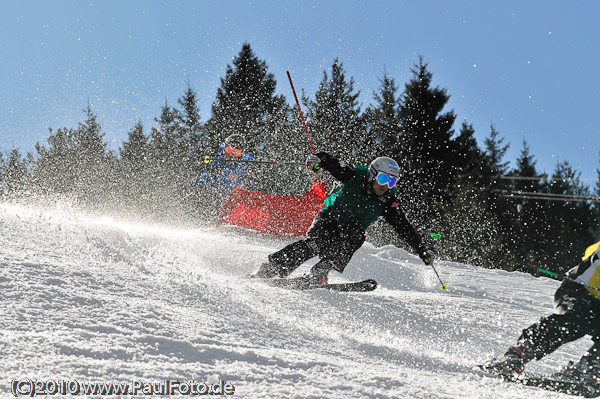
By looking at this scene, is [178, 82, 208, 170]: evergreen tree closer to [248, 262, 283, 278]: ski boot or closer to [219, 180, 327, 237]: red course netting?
[219, 180, 327, 237]: red course netting

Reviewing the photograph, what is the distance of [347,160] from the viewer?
19312mm

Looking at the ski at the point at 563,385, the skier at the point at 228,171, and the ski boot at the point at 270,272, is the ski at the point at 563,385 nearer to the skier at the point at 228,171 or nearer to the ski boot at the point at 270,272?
the ski boot at the point at 270,272

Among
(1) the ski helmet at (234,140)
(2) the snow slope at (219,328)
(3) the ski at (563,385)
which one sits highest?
(1) the ski helmet at (234,140)

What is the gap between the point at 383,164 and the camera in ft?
16.7

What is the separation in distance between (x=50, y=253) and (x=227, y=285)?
1.39 m

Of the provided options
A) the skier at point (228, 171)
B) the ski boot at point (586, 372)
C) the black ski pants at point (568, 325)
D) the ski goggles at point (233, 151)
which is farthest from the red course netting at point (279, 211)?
the ski boot at point (586, 372)

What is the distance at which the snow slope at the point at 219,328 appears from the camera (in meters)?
2.02

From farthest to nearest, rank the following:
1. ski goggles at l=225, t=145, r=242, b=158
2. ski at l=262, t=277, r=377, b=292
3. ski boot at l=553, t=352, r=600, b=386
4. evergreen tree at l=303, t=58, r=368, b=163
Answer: evergreen tree at l=303, t=58, r=368, b=163 → ski goggles at l=225, t=145, r=242, b=158 → ski at l=262, t=277, r=377, b=292 → ski boot at l=553, t=352, r=600, b=386

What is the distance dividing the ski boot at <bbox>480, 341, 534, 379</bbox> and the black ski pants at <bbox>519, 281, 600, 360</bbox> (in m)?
0.05

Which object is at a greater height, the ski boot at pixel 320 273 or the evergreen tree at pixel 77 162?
the evergreen tree at pixel 77 162

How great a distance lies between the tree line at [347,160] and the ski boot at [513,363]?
7628 millimetres

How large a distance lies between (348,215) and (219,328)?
8.84 feet

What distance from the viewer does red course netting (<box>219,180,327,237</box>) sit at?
31.3ft

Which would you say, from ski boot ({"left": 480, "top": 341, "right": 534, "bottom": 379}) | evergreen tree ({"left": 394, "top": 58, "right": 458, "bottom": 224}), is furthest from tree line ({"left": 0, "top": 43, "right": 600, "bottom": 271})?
ski boot ({"left": 480, "top": 341, "right": 534, "bottom": 379})
